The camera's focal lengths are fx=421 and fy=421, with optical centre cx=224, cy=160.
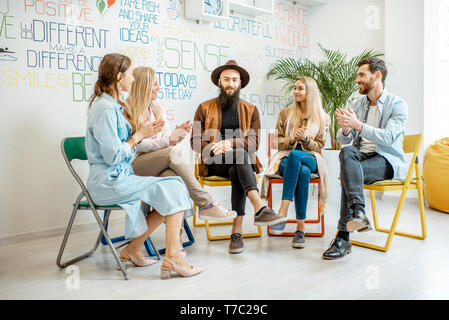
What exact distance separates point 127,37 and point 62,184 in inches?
55.6

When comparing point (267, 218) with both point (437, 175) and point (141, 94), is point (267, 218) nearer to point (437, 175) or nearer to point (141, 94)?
point (141, 94)

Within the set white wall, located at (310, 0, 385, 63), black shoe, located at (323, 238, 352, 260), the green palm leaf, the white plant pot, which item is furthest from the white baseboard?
white wall, located at (310, 0, 385, 63)

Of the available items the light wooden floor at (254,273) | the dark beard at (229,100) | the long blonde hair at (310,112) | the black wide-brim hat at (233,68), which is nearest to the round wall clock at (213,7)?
the black wide-brim hat at (233,68)

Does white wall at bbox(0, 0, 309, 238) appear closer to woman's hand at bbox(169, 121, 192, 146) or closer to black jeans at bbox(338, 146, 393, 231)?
woman's hand at bbox(169, 121, 192, 146)

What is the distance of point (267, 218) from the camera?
2.79 m

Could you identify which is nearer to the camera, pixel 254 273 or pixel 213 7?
pixel 254 273

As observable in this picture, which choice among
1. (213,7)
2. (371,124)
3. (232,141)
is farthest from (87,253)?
(213,7)

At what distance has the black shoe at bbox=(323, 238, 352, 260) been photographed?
2.69 metres

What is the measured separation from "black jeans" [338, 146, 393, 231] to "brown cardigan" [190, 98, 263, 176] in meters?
0.69

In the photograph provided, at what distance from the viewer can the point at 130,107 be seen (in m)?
2.90

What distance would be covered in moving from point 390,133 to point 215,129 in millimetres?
1255
